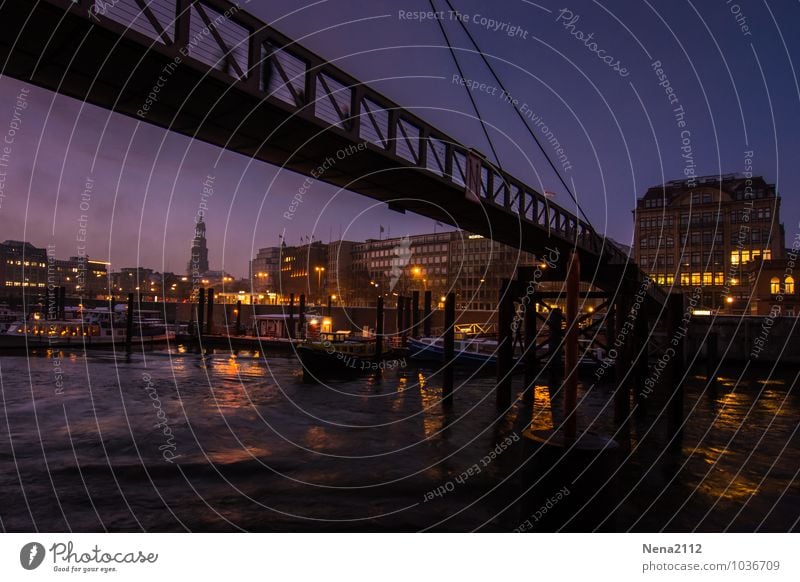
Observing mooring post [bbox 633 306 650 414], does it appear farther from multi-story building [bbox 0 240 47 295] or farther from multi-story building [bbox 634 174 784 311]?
multi-story building [bbox 0 240 47 295]

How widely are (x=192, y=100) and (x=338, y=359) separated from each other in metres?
27.1

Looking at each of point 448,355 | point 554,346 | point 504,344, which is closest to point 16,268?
point 448,355

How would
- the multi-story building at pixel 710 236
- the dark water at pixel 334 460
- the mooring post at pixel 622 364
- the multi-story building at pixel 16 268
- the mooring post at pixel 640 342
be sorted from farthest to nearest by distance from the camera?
the multi-story building at pixel 16 268
the multi-story building at pixel 710 236
the mooring post at pixel 640 342
the mooring post at pixel 622 364
the dark water at pixel 334 460

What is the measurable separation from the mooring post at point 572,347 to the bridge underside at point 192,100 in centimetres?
1131

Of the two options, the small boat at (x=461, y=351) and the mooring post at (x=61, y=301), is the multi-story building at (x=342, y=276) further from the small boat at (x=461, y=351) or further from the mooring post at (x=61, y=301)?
the small boat at (x=461, y=351)

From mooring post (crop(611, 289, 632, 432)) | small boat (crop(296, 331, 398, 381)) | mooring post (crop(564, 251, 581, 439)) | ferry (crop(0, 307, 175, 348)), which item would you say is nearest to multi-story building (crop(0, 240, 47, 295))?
ferry (crop(0, 307, 175, 348))

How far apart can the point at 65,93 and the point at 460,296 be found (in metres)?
142

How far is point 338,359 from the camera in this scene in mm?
40312

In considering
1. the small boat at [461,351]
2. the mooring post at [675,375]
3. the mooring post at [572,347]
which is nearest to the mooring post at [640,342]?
the mooring post at [675,375]

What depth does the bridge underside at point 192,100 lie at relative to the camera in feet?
41.2

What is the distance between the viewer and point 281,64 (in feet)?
54.4

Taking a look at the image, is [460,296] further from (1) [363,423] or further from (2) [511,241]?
(1) [363,423]

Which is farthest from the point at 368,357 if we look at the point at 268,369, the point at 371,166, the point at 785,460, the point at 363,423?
the point at 785,460

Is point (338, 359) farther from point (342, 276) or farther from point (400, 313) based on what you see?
point (342, 276)
